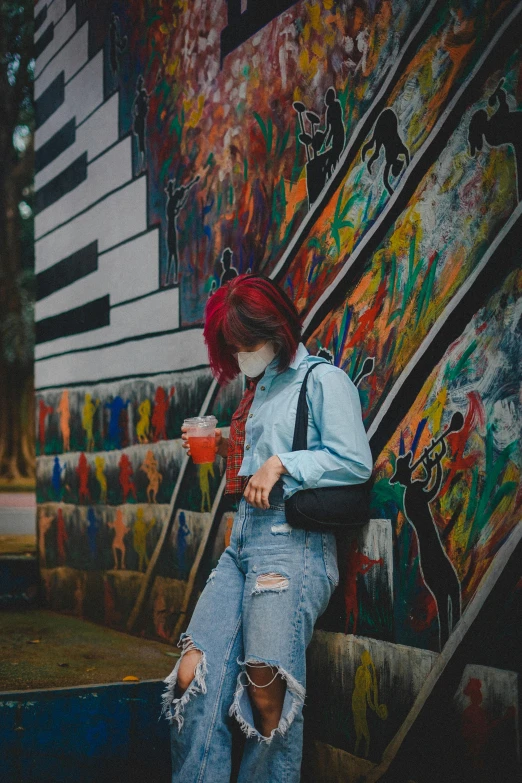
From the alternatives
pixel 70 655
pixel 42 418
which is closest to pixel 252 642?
pixel 70 655

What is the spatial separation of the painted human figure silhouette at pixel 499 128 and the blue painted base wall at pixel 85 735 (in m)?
2.47

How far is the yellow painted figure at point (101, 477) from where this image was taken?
5.46m

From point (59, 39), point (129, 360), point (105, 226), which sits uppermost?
point (59, 39)

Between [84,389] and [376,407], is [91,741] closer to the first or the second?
[376,407]

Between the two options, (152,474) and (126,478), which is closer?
(152,474)

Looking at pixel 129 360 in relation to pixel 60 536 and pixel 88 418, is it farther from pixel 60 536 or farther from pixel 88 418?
pixel 60 536

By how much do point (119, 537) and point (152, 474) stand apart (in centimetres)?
56

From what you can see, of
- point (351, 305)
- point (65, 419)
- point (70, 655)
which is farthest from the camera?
point (65, 419)

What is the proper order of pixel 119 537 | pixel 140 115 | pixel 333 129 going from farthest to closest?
pixel 119 537, pixel 140 115, pixel 333 129

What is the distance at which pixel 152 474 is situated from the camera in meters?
4.92

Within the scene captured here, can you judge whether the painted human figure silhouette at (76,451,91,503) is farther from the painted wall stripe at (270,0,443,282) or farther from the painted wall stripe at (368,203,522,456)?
the painted wall stripe at (368,203,522,456)

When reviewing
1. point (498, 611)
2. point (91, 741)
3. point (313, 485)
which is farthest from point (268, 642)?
point (91, 741)

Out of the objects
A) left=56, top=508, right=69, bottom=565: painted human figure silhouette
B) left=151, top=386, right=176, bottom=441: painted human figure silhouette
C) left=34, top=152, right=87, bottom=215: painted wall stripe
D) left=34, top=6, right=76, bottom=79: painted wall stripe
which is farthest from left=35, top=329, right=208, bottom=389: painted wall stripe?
left=34, top=6, right=76, bottom=79: painted wall stripe

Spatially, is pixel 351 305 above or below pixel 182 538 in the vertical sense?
above
